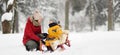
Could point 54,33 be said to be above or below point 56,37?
above

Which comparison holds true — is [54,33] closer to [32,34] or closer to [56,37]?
[56,37]

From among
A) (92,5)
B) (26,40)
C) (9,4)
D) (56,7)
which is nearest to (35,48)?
(26,40)

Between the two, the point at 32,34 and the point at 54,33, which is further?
the point at 54,33

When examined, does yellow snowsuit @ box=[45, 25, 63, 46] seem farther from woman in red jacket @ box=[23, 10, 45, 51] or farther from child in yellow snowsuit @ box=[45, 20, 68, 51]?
woman in red jacket @ box=[23, 10, 45, 51]

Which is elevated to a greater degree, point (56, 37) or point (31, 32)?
point (31, 32)

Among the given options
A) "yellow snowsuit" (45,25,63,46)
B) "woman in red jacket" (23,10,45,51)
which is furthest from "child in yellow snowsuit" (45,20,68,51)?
"woman in red jacket" (23,10,45,51)

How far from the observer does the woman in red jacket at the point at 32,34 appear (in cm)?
966

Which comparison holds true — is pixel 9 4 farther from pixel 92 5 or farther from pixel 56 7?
pixel 56 7

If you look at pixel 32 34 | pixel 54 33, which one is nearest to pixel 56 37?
pixel 54 33

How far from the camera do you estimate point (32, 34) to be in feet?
31.7

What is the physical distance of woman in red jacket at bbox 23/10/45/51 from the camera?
380 inches

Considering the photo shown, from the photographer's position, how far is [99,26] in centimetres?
4812

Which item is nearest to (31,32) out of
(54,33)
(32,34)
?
(32,34)

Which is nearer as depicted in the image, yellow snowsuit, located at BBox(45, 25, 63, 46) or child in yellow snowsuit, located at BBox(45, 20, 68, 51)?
child in yellow snowsuit, located at BBox(45, 20, 68, 51)
